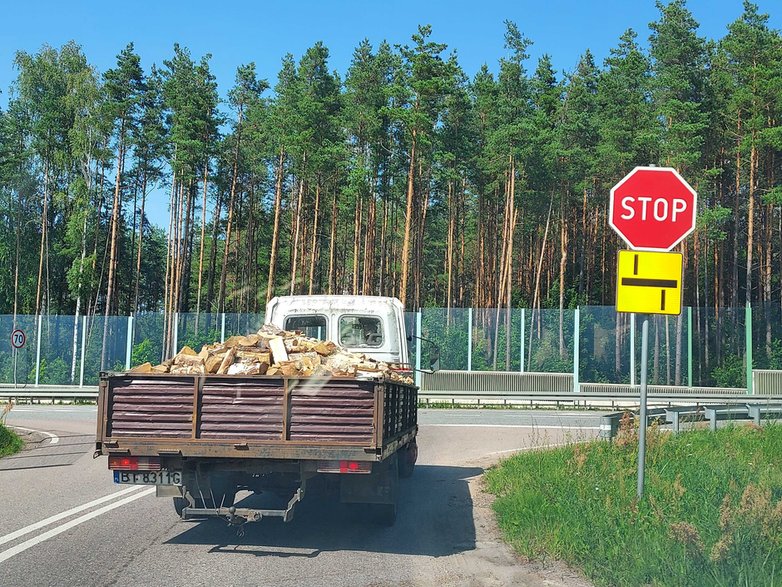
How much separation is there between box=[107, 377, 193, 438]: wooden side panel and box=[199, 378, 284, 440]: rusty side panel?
16 cm

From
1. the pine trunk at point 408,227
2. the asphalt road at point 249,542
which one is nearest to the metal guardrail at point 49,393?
the pine trunk at point 408,227

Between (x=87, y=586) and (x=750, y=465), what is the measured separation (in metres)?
8.24

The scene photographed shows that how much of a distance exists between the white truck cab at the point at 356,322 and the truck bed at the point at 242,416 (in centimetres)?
383

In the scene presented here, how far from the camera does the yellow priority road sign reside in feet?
27.4

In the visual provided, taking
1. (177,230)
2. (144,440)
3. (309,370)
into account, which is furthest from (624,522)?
(177,230)

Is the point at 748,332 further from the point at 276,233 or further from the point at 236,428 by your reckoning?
the point at 236,428

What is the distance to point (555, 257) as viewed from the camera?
2638 inches

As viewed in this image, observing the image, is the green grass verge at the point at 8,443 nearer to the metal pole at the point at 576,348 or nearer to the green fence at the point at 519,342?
the green fence at the point at 519,342

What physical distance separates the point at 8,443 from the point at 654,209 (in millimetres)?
13106

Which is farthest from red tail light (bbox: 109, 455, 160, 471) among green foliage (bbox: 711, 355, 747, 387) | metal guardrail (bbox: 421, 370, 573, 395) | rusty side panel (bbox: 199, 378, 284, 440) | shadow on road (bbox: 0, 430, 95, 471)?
green foliage (bbox: 711, 355, 747, 387)

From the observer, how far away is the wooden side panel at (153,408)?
727 cm

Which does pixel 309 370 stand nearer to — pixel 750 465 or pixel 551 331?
pixel 750 465

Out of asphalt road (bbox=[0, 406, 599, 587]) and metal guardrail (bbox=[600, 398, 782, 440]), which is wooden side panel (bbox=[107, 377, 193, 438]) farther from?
metal guardrail (bbox=[600, 398, 782, 440])

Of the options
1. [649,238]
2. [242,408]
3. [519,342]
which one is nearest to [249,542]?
[242,408]
